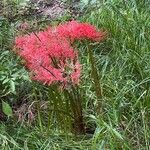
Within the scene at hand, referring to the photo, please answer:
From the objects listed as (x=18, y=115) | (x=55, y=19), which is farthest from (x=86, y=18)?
(x=18, y=115)

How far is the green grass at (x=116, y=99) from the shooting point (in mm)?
2961

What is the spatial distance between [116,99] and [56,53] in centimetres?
55

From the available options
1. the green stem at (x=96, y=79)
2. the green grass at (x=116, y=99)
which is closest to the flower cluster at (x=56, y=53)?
the green stem at (x=96, y=79)

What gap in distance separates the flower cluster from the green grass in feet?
1.19

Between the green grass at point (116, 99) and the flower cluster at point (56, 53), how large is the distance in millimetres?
362

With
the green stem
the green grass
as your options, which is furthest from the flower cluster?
the green grass

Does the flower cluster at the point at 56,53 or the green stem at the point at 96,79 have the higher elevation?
the flower cluster at the point at 56,53

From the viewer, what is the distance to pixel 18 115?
3.55 m

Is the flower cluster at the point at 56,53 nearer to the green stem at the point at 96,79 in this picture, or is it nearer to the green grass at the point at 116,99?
the green stem at the point at 96,79

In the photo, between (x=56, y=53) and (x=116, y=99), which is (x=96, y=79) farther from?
(x=56, y=53)

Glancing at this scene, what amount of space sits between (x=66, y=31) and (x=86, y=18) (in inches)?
61.5

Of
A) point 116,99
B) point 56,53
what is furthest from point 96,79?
point 56,53

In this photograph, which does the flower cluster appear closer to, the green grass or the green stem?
the green stem

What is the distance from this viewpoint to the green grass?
296 centimetres
